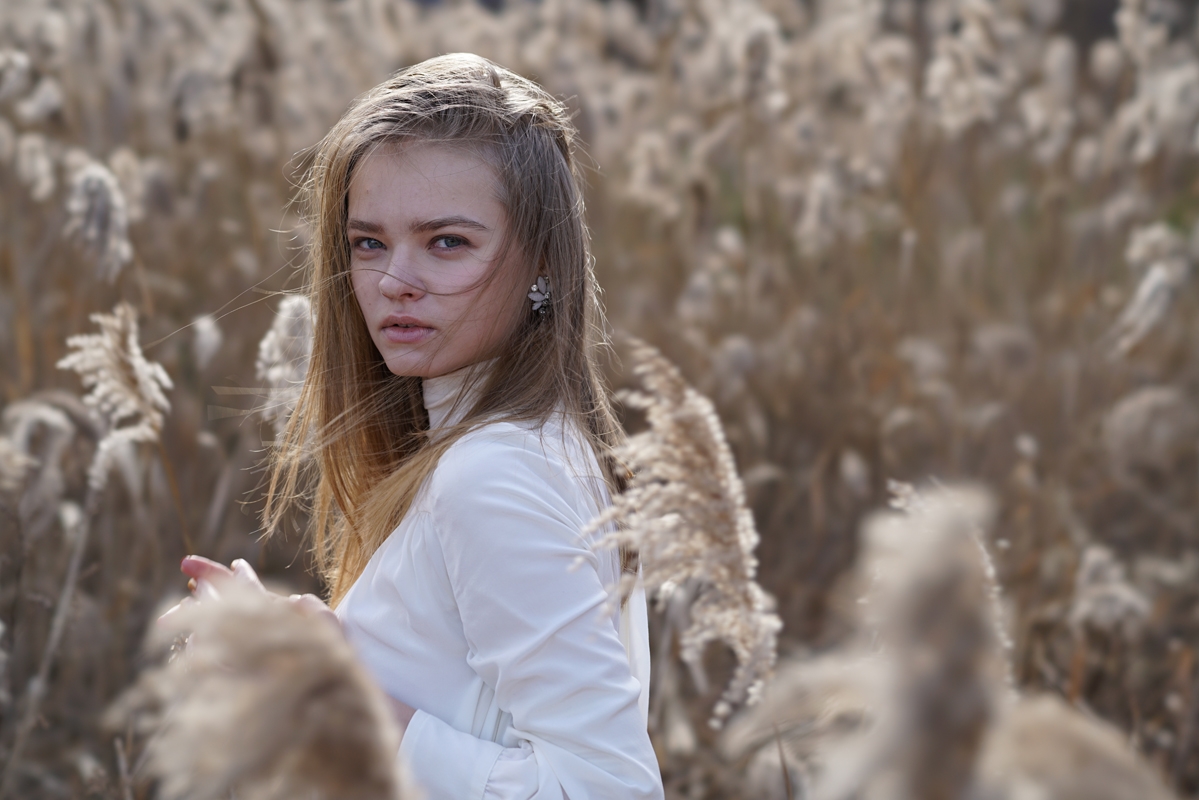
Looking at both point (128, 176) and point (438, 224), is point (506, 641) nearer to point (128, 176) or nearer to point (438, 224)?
point (438, 224)

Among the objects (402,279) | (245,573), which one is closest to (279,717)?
(245,573)

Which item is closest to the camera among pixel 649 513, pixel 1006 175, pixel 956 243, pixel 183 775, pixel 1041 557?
pixel 183 775

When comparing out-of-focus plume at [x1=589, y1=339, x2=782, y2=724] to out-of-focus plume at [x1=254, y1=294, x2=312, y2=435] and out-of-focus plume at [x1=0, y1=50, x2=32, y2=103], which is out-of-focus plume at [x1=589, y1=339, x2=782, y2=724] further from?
out-of-focus plume at [x1=0, y1=50, x2=32, y2=103]

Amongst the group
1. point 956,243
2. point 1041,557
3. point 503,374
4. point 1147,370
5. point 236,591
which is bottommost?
point 1041,557

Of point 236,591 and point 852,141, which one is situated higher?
point 236,591

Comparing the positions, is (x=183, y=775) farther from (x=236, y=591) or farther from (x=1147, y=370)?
(x=1147, y=370)

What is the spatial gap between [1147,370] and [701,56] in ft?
5.92

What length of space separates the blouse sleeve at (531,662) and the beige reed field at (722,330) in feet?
0.36

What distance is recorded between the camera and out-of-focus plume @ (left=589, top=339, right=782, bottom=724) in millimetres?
983

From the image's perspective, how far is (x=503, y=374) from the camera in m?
1.40

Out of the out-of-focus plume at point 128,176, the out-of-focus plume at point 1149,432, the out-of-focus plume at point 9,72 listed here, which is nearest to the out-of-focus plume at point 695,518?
the out-of-focus plume at point 9,72

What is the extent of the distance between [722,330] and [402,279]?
2245 millimetres

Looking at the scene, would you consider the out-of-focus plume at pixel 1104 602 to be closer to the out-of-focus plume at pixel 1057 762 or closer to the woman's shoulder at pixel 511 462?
the woman's shoulder at pixel 511 462

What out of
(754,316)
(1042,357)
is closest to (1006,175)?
(1042,357)
